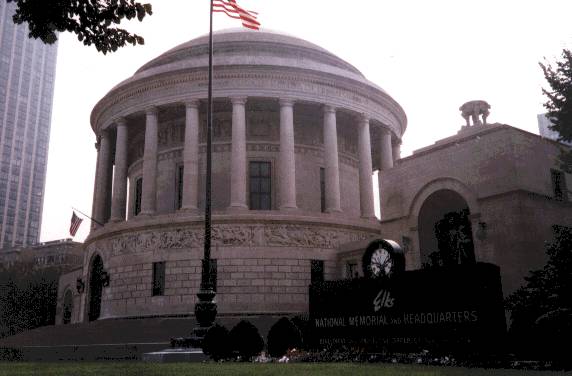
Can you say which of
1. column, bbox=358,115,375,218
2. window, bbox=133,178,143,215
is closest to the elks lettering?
column, bbox=358,115,375,218

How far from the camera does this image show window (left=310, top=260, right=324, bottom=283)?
33719mm

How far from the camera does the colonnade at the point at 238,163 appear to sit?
35.2 m

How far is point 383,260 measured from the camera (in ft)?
51.0

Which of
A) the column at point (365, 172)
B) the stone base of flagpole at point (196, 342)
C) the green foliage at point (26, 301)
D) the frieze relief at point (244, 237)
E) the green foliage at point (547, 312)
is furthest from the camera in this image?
the green foliage at point (26, 301)

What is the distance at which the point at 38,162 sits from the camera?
127m

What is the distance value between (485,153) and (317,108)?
18.6 meters

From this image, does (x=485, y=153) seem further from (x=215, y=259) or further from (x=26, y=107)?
(x=26, y=107)

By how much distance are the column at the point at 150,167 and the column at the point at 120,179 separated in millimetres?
2808

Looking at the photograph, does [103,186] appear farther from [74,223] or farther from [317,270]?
[317,270]

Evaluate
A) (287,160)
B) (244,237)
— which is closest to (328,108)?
(287,160)

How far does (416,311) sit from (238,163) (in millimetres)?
23062

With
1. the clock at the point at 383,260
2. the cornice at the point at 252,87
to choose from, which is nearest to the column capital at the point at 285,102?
the cornice at the point at 252,87

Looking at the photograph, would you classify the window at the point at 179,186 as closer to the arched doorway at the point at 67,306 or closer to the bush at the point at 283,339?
the arched doorway at the point at 67,306

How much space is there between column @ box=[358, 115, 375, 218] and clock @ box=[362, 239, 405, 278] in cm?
2216
